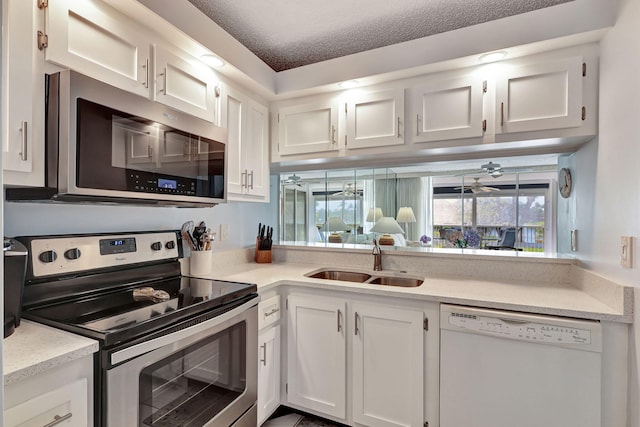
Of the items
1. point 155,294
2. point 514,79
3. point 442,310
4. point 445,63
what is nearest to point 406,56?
point 445,63

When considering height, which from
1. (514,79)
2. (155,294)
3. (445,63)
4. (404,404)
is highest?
(445,63)

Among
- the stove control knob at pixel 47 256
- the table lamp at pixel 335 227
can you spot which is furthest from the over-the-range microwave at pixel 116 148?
the table lamp at pixel 335 227

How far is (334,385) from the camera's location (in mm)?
1858

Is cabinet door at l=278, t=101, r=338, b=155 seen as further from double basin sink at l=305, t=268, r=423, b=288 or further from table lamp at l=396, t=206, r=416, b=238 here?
table lamp at l=396, t=206, r=416, b=238

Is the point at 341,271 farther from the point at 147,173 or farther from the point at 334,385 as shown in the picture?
the point at 147,173

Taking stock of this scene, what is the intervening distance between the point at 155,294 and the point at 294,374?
0.99 meters

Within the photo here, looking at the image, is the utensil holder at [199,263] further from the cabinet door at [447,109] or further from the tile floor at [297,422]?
the cabinet door at [447,109]

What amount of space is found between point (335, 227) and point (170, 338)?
2.04 metres

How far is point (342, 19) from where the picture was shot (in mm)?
1908

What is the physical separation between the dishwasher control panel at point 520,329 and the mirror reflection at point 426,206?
3.67 feet

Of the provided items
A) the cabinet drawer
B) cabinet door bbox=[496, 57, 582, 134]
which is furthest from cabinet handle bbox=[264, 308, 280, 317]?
cabinet door bbox=[496, 57, 582, 134]

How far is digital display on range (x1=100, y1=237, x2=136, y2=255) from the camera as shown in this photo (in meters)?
1.51

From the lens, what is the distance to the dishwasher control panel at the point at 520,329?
4.55ft

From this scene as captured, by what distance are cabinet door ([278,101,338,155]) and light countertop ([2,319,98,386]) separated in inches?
65.0
